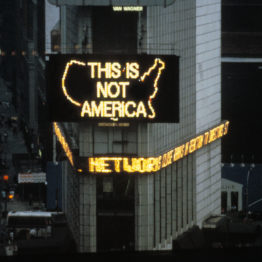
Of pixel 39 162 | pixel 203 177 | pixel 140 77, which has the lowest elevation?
pixel 39 162

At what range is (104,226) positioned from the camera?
5128 cm

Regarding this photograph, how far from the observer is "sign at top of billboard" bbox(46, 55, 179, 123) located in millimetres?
46625

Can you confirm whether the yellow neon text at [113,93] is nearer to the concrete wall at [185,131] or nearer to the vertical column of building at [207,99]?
the concrete wall at [185,131]

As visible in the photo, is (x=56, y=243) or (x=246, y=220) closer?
(x=56, y=243)

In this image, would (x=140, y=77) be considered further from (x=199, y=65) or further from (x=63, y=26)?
(x=199, y=65)

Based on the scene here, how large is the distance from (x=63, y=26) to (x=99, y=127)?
14.9 meters

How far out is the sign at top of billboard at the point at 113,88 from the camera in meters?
46.6

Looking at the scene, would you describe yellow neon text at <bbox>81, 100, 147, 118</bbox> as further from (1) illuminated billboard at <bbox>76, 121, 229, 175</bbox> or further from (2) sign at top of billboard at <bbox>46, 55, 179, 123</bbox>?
(1) illuminated billboard at <bbox>76, 121, 229, 175</bbox>

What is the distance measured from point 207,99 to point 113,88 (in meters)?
26.2

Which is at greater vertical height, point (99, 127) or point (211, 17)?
point (211, 17)

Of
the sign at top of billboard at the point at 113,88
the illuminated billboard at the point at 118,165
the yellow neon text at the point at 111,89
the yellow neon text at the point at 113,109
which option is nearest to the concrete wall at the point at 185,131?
the illuminated billboard at the point at 118,165

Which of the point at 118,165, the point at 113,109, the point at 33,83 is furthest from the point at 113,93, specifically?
the point at 33,83

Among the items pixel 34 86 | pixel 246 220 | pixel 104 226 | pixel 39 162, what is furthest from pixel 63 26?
pixel 34 86

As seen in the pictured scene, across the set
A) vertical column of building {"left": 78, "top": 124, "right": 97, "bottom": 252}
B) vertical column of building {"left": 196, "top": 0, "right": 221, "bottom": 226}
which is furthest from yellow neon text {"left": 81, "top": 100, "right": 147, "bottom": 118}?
vertical column of building {"left": 196, "top": 0, "right": 221, "bottom": 226}
